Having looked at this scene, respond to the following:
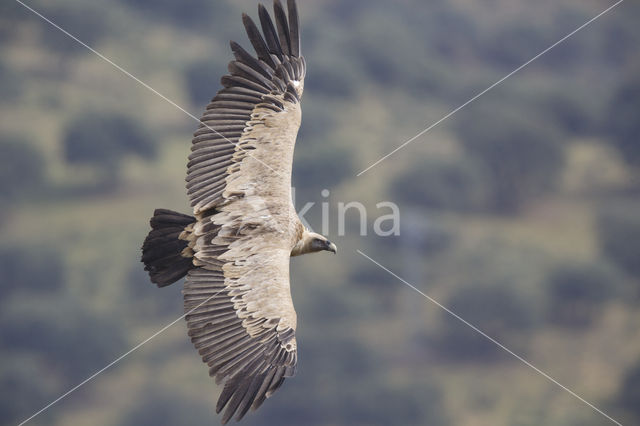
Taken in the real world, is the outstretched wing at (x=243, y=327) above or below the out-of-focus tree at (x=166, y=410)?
above

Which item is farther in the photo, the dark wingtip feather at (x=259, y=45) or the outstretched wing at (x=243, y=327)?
the dark wingtip feather at (x=259, y=45)

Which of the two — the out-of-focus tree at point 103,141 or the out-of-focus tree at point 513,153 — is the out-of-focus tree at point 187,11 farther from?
the out-of-focus tree at point 513,153

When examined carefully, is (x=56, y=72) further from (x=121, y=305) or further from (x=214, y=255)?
(x=214, y=255)

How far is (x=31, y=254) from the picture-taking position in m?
53.1

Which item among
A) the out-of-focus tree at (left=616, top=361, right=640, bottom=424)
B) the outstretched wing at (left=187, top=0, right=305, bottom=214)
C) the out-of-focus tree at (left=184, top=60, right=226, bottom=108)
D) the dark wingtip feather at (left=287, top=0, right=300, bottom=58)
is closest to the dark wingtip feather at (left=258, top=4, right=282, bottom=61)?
the outstretched wing at (left=187, top=0, right=305, bottom=214)

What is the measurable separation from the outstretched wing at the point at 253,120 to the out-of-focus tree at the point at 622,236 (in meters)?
48.6

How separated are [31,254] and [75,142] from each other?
7405 mm

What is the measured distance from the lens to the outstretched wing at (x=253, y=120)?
34.5ft

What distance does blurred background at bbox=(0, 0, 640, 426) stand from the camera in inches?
1913

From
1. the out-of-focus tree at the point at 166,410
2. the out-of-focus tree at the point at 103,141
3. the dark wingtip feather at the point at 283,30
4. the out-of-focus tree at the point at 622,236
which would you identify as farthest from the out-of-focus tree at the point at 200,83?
the dark wingtip feather at the point at 283,30

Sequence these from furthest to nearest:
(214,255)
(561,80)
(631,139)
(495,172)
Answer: (561,80) < (495,172) < (631,139) < (214,255)

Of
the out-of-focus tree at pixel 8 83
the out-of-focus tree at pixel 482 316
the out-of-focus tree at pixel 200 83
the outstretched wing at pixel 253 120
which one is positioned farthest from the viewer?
the out-of-focus tree at pixel 200 83

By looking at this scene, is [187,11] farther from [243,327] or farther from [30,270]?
[243,327]

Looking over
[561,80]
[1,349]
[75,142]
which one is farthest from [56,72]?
[561,80]
